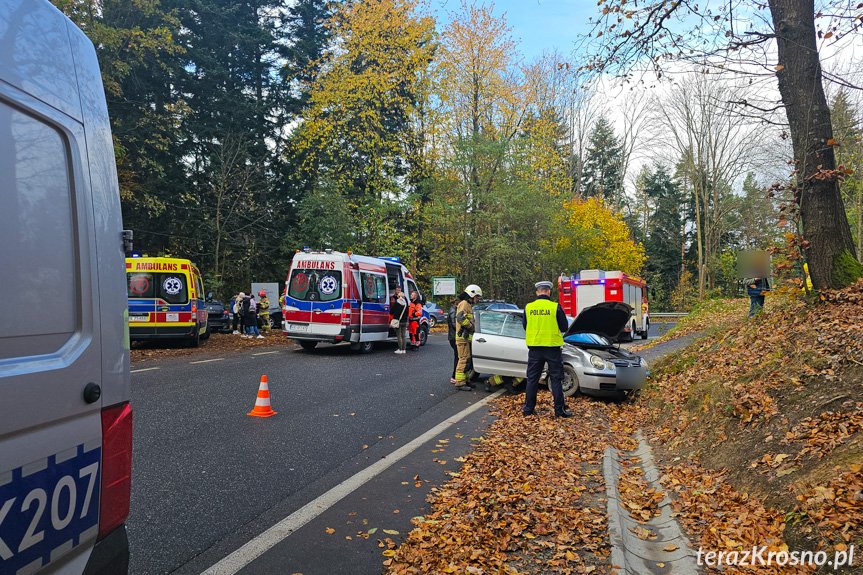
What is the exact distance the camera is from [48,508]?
5.80ft

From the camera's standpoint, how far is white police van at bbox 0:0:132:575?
167 centimetres

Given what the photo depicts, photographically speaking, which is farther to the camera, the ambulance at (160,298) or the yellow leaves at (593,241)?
the yellow leaves at (593,241)

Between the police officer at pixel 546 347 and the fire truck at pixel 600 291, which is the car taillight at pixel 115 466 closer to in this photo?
the police officer at pixel 546 347

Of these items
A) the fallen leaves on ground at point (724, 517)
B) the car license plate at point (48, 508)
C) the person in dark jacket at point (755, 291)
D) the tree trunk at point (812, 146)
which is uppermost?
the tree trunk at point (812, 146)

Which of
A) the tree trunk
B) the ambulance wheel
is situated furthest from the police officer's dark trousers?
the tree trunk

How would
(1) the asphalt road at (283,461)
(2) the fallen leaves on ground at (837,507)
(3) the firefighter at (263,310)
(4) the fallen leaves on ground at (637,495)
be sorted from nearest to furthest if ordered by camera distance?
1. (2) the fallen leaves on ground at (837,507)
2. (1) the asphalt road at (283,461)
3. (4) the fallen leaves on ground at (637,495)
4. (3) the firefighter at (263,310)

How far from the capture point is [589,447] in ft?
21.5

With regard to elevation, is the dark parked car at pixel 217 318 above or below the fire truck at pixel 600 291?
below

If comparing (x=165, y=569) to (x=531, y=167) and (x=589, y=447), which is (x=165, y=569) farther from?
(x=531, y=167)

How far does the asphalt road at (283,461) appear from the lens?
3.78m

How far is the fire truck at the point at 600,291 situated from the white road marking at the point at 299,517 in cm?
1765

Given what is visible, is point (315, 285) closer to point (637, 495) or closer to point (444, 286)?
point (637, 495)

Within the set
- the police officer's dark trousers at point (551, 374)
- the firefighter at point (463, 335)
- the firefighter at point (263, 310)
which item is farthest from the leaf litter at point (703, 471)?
the firefighter at point (263, 310)
